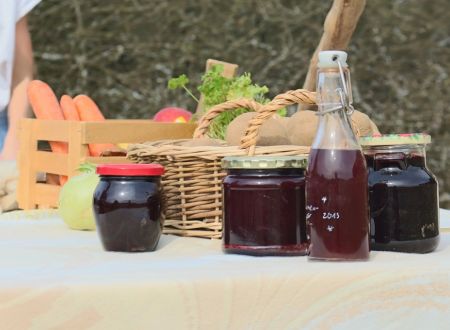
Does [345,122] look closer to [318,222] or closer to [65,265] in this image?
[318,222]

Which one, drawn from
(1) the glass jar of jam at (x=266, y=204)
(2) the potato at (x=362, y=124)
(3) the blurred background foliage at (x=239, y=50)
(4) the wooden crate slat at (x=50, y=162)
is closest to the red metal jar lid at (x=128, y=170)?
(1) the glass jar of jam at (x=266, y=204)

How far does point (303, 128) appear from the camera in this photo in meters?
1.35

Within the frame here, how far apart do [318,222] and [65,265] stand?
0.33 m

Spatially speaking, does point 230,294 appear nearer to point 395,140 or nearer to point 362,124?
point 395,140

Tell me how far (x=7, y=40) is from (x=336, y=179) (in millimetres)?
1784

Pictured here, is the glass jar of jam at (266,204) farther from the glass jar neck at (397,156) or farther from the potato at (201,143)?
the potato at (201,143)

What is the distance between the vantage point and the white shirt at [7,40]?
2584mm

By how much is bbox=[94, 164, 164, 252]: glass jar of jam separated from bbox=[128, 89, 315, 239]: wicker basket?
104mm

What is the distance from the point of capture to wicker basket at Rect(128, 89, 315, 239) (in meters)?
1.26

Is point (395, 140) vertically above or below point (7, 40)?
below

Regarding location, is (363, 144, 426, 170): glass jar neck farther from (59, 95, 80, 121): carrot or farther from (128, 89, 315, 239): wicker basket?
(59, 95, 80, 121): carrot

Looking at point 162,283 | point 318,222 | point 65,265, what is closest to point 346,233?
point 318,222

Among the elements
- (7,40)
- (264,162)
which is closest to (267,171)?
(264,162)

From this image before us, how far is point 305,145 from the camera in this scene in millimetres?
1343
